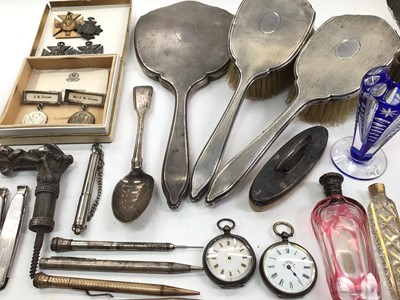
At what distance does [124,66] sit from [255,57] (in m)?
0.40

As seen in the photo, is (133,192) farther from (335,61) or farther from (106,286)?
(335,61)

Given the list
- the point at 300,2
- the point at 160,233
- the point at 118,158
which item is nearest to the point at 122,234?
the point at 160,233

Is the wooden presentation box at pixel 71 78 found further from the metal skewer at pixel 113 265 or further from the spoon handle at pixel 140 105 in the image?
the metal skewer at pixel 113 265

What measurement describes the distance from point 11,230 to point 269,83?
0.70 metres

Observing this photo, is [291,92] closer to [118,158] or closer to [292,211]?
[292,211]

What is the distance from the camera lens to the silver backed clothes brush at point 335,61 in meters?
0.92

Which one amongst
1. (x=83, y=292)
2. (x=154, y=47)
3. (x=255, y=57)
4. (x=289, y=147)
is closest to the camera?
(x=83, y=292)

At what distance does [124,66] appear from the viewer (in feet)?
3.86

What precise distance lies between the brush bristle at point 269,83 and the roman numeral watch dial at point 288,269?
0.41 m

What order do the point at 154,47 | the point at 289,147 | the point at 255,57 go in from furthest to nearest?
1. the point at 154,47
2. the point at 255,57
3. the point at 289,147

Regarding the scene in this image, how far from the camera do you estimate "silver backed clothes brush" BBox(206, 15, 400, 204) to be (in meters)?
0.92

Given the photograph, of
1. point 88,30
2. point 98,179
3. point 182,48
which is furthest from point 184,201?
point 88,30

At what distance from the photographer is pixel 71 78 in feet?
3.76

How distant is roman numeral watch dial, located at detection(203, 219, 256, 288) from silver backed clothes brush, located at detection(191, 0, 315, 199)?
246mm
